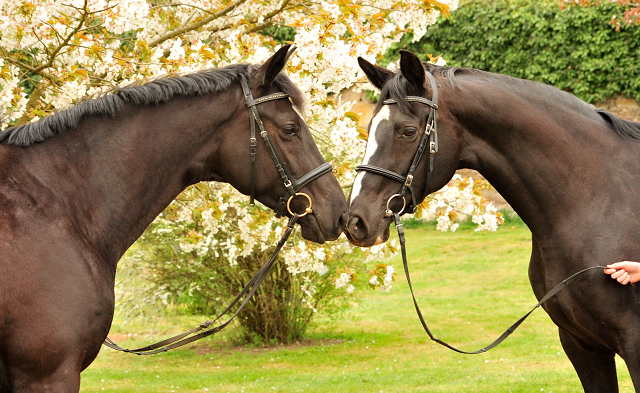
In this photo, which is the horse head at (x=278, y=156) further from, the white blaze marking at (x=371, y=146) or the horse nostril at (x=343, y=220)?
the white blaze marking at (x=371, y=146)

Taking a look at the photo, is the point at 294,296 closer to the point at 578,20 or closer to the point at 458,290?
the point at 458,290

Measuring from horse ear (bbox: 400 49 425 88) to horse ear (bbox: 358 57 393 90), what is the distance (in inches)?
7.1

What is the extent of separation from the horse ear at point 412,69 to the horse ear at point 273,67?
1.86 ft

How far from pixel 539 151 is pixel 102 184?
212 centimetres

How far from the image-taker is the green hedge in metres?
12.7

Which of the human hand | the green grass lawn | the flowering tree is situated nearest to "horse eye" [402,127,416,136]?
the human hand

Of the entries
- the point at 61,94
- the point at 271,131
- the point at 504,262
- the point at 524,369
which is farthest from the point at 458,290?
the point at 271,131

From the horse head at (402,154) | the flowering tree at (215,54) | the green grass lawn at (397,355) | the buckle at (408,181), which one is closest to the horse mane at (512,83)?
the horse head at (402,154)

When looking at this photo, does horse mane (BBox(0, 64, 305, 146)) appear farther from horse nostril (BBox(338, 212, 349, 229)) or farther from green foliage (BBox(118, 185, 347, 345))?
green foliage (BBox(118, 185, 347, 345))

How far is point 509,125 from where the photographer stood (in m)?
3.33

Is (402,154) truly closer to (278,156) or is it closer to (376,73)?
(376,73)

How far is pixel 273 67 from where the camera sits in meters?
3.10

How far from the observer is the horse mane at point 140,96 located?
286 centimetres

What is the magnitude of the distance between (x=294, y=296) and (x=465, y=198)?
9.60 feet
